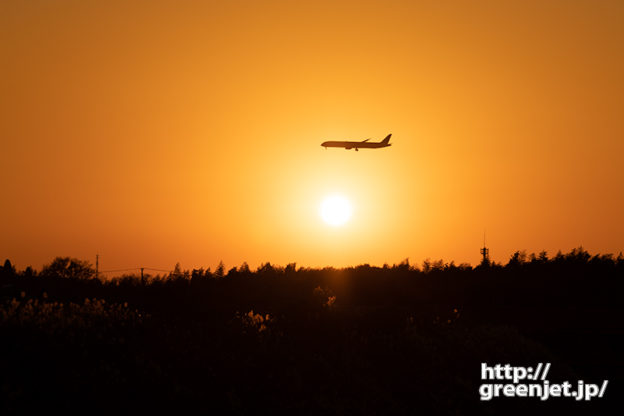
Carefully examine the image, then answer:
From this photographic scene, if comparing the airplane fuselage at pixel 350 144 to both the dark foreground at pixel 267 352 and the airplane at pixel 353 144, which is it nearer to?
the airplane at pixel 353 144

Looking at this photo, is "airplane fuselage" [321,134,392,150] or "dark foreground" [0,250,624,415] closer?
"dark foreground" [0,250,624,415]

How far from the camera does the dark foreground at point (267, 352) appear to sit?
14484mm

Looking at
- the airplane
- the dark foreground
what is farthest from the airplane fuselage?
the dark foreground

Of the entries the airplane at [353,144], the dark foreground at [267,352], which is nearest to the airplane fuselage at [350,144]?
the airplane at [353,144]

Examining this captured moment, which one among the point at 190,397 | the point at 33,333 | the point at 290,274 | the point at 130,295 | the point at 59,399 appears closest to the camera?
the point at 59,399

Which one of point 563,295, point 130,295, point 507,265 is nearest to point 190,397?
point 130,295

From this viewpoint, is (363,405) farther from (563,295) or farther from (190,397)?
(563,295)

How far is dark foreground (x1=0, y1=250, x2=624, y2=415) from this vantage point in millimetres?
14484

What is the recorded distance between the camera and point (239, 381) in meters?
15.8

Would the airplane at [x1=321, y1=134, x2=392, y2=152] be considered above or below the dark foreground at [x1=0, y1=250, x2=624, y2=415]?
above

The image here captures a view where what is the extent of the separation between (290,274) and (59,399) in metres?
22.1

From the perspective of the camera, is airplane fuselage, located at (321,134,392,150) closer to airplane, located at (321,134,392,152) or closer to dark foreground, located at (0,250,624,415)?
airplane, located at (321,134,392,152)

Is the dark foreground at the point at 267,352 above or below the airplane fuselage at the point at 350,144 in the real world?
below

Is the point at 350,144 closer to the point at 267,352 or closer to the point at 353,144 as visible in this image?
the point at 353,144
